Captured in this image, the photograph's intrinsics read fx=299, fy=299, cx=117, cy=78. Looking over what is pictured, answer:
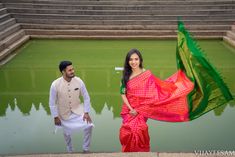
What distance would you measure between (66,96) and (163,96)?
1101mm

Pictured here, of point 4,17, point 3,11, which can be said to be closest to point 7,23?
point 4,17

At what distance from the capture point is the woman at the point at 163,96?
123 inches

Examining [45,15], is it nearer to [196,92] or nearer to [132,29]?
[132,29]

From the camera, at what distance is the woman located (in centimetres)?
314

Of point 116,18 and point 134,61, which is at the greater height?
point 116,18

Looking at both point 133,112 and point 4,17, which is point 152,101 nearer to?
point 133,112

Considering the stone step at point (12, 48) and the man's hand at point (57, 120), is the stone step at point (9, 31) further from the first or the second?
the man's hand at point (57, 120)

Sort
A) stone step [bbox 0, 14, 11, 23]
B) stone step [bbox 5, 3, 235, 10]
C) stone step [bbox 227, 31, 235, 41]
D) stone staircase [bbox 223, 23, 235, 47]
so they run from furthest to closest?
stone step [bbox 5, 3, 235, 10], stone step [bbox 0, 14, 11, 23], stone step [bbox 227, 31, 235, 41], stone staircase [bbox 223, 23, 235, 47]

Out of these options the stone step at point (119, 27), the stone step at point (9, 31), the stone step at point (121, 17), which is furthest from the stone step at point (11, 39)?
the stone step at point (121, 17)

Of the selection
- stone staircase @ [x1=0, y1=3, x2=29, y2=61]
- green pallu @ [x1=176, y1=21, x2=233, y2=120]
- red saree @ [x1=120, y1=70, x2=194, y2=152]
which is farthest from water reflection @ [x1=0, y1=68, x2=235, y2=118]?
green pallu @ [x1=176, y1=21, x2=233, y2=120]

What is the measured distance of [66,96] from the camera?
3.43m

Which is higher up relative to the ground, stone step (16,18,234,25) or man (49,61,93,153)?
stone step (16,18,234,25)

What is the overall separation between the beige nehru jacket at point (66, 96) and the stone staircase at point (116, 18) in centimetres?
700

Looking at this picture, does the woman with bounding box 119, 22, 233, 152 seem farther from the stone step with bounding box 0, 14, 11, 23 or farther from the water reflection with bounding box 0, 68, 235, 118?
the stone step with bounding box 0, 14, 11, 23
